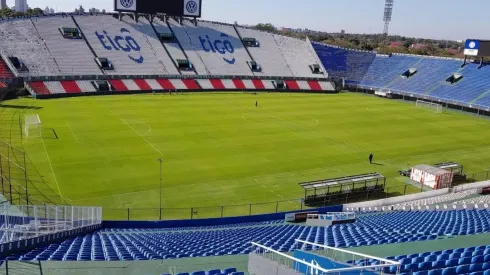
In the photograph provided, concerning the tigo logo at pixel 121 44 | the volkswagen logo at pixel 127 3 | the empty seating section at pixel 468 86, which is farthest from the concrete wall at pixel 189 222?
the volkswagen logo at pixel 127 3

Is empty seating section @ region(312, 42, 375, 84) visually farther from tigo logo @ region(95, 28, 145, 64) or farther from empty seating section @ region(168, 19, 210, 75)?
tigo logo @ region(95, 28, 145, 64)

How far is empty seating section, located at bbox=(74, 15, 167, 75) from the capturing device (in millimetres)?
72375

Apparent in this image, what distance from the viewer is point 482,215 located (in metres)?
21.4

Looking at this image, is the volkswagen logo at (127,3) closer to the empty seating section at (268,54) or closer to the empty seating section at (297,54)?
the empty seating section at (268,54)

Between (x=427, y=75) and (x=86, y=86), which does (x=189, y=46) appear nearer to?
(x=86, y=86)

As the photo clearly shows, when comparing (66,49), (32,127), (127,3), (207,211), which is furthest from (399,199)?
(127,3)

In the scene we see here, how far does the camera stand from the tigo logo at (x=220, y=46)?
271 feet

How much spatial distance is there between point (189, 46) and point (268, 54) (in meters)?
16.1

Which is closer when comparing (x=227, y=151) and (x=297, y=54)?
(x=227, y=151)

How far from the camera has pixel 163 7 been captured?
77938 mm

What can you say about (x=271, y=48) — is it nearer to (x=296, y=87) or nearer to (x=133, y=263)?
(x=296, y=87)

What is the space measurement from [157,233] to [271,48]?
238ft

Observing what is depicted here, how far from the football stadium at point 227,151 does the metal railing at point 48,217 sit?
0.11m

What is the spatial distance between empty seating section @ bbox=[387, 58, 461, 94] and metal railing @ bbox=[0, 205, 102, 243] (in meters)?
65.9
